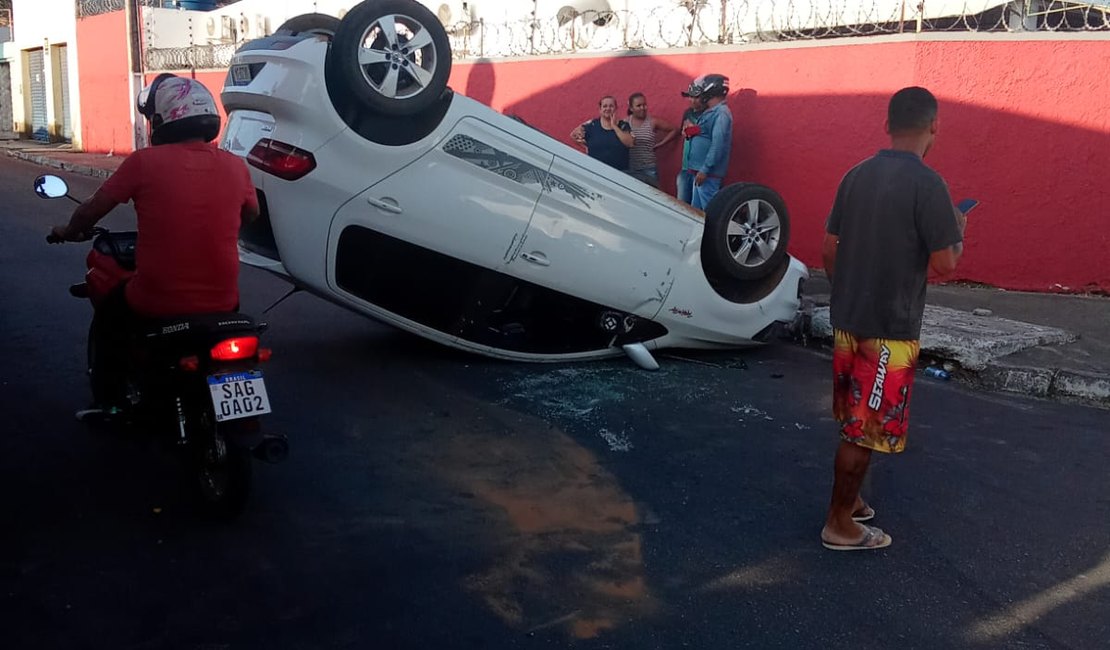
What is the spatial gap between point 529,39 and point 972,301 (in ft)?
22.2

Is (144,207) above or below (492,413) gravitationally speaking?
above

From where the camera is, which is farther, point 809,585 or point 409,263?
point 409,263

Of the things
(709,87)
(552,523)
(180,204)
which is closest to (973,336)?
(709,87)

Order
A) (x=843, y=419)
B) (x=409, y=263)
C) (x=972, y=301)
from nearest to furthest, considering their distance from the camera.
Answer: (x=843, y=419) → (x=409, y=263) → (x=972, y=301)

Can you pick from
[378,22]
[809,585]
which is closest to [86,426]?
[378,22]

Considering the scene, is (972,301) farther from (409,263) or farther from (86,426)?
(86,426)

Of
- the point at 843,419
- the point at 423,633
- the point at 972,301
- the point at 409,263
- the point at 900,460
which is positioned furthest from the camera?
the point at 972,301

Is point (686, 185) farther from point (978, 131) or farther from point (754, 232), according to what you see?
point (754, 232)

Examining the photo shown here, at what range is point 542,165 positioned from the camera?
5.98 meters

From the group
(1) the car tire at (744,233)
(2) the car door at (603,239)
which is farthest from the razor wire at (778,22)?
(2) the car door at (603,239)

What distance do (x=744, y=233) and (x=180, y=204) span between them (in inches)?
151

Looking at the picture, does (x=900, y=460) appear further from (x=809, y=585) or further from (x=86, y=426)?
(x=86, y=426)

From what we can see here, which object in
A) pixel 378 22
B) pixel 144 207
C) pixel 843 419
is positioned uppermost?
pixel 378 22

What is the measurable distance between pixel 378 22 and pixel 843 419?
320 centimetres
